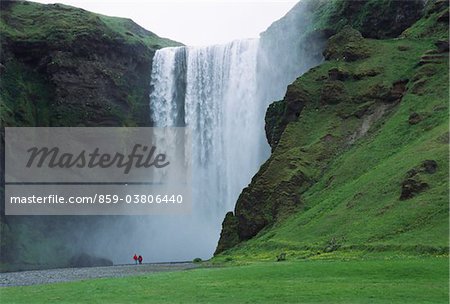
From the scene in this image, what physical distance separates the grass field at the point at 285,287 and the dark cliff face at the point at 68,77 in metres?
68.7

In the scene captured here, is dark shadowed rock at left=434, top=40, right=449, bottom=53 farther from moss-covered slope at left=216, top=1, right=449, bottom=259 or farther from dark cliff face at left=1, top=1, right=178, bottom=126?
dark cliff face at left=1, top=1, right=178, bottom=126

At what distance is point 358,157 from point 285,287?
37.7 metres

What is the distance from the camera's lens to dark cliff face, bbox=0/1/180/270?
10719 cm

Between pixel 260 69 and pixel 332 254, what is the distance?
61023 mm

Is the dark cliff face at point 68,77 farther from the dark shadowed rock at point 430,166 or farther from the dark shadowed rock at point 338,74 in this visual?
the dark shadowed rock at point 430,166

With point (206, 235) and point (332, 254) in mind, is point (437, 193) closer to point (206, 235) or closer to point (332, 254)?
point (332, 254)

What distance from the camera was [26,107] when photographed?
4254 inches

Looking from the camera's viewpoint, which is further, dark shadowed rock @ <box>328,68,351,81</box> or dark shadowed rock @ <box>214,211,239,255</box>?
dark shadowed rock @ <box>328,68,351,81</box>

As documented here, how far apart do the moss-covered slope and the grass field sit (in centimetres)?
777

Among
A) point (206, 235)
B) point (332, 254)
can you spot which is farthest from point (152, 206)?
point (332, 254)

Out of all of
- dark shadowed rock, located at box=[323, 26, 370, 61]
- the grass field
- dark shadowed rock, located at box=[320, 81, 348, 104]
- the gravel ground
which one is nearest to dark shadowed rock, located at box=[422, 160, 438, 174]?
the grass field

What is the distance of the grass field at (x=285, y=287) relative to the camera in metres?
27.6
